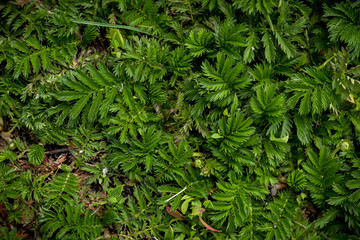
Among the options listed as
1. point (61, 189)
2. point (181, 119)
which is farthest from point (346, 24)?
point (61, 189)

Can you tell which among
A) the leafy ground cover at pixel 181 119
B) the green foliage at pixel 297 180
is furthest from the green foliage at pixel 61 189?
the green foliage at pixel 297 180

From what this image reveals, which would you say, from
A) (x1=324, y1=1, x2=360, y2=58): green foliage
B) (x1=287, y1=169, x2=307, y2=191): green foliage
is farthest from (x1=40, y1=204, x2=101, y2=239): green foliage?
(x1=324, y1=1, x2=360, y2=58): green foliage

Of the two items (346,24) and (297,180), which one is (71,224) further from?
(346,24)

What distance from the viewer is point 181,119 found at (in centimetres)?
251

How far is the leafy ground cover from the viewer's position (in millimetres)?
2312

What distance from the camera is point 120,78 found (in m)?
2.41

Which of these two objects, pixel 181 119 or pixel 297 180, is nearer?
pixel 297 180

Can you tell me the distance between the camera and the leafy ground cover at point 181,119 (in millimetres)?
2312

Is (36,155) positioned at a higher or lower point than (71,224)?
higher

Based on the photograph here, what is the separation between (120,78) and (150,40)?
43 centimetres

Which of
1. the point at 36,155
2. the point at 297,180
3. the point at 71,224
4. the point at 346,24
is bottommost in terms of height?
the point at 71,224

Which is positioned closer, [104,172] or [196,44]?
[196,44]

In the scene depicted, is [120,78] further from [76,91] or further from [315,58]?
[315,58]

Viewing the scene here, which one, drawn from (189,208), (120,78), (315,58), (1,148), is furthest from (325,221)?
(1,148)
